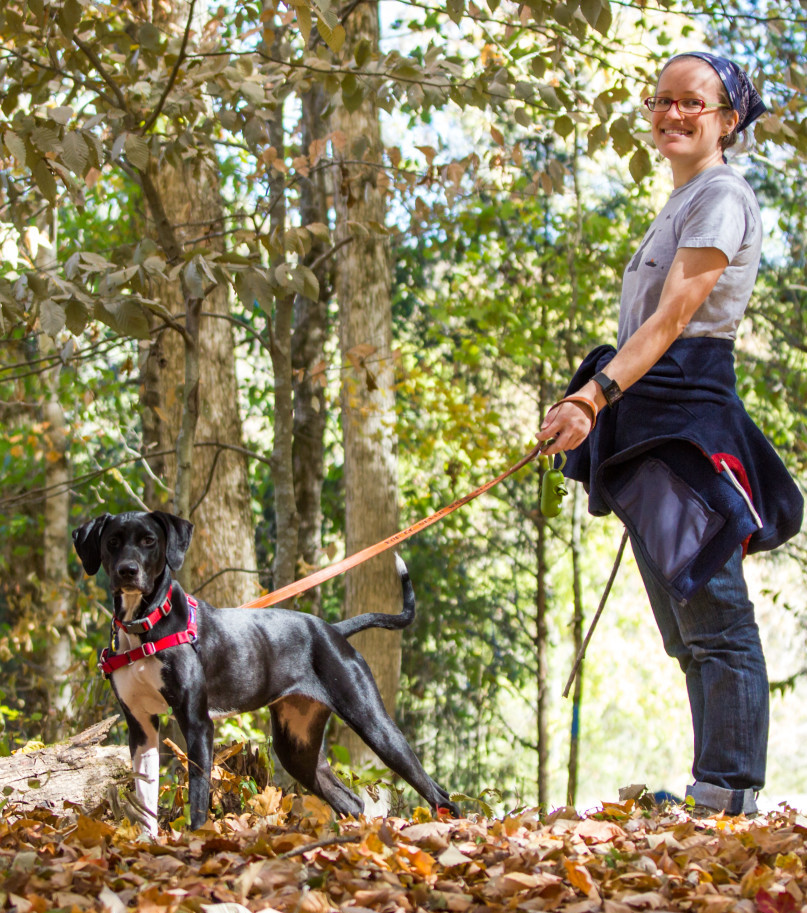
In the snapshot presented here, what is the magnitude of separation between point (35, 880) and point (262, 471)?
422 inches

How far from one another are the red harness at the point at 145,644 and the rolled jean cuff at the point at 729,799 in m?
1.78

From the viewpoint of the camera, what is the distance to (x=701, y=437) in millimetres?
3039

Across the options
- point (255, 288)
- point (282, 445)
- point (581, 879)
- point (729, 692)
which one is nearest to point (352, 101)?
point (255, 288)

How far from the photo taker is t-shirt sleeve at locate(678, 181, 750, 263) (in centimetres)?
299

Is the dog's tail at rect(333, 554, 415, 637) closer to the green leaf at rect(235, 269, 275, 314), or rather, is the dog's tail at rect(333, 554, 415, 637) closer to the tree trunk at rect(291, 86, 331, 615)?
the green leaf at rect(235, 269, 275, 314)

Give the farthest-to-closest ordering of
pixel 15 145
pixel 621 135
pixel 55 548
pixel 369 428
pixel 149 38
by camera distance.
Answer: pixel 55 548 < pixel 369 428 < pixel 621 135 < pixel 149 38 < pixel 15 145

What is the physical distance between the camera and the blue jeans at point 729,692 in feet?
9.85

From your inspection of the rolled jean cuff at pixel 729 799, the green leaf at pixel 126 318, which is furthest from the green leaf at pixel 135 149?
the rolled jean cuff at pixel 729 799

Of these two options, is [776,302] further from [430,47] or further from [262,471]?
[430,47]

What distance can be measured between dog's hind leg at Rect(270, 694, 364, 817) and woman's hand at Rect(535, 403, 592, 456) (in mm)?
1431

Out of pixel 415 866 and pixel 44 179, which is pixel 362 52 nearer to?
pixel 44 179

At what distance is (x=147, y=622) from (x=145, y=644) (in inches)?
2.8

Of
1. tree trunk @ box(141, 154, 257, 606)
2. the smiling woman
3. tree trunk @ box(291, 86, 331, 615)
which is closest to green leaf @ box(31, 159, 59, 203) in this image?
the smiling woman

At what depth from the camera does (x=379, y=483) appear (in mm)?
8141
